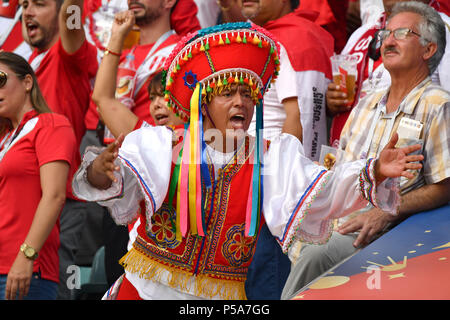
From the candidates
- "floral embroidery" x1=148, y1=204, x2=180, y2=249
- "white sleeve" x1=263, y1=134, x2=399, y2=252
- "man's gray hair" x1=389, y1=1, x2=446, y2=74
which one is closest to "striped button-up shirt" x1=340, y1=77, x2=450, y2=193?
"man's gray hair" x1=389, y1=1, x2=446, y2=74

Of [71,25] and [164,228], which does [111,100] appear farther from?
[164,228]

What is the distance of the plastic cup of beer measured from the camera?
186 inches

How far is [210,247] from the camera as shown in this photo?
3.44 metres

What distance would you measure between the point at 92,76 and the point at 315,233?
2804 millimetres

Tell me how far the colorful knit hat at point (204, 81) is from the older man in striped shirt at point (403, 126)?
0.87 m

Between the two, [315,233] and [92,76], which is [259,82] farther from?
[92,76]

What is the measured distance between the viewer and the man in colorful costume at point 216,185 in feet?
10.8

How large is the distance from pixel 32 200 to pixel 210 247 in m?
1.40

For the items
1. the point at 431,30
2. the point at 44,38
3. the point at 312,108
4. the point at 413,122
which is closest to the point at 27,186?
the point at 44,38

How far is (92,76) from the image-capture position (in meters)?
5.62

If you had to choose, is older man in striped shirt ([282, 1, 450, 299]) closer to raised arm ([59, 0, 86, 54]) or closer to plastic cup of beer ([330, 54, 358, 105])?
plastic cup of beer ([330, 54, 358, 105])

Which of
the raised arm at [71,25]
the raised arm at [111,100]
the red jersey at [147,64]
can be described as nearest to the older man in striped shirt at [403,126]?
the raised arm at [111,100]

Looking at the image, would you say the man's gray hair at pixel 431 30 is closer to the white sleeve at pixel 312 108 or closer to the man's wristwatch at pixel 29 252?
the white sleeve at pixel 312 108

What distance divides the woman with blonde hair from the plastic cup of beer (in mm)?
1715
